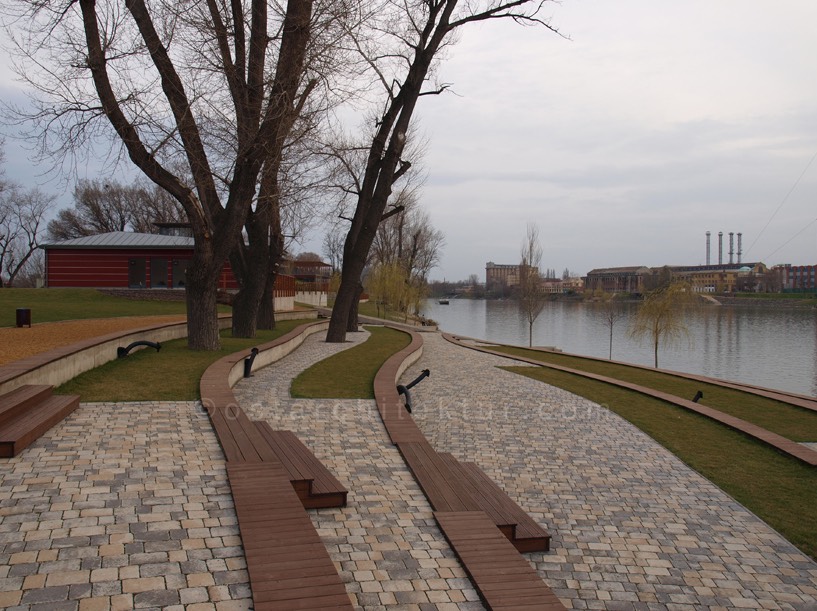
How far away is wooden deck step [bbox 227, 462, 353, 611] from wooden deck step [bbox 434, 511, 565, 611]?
2.72ft

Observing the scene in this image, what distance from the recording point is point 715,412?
951 centimetres

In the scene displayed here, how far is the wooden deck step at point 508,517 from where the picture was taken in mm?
4855

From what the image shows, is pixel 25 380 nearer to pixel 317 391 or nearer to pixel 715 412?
pixel 317 391

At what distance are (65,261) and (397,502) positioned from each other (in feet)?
106

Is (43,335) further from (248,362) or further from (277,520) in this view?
(277,520)

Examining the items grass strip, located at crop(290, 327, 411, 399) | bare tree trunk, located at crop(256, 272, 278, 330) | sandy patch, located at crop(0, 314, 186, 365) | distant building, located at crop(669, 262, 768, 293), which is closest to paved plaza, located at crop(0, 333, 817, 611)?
grass strip, located at crop(290, 327, 411, 399)

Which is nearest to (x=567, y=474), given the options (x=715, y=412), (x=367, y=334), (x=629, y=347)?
(x=715, y=412)

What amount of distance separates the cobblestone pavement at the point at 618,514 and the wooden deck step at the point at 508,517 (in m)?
0.12

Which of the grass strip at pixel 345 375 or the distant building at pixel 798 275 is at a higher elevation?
the distant building at pixel 798 275

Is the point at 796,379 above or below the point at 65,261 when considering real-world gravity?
below

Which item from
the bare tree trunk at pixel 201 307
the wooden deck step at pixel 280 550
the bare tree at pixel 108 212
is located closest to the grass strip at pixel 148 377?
the bare tree trunk at pixel 201 307

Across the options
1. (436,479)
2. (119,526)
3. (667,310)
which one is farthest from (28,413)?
(667,310)

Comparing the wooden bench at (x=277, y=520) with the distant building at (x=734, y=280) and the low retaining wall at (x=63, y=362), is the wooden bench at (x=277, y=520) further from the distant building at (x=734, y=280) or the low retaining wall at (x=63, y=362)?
the distant building at (x=734, y=280)

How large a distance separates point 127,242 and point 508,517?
3211 cm
